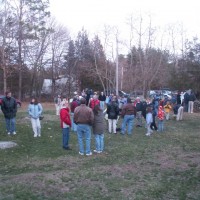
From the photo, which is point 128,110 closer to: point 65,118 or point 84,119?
point 65,118

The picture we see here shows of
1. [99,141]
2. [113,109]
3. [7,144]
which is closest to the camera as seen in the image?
[99,141]

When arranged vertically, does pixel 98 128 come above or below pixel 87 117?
below

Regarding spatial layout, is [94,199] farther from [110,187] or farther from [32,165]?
[32,165]

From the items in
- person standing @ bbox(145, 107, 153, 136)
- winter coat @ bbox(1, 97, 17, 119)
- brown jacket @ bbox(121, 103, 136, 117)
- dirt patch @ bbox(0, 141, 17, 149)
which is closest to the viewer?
dirt patch @ bbox(0, 141, 17, 149)

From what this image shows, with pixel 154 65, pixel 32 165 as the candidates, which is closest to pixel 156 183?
pixel 32 165

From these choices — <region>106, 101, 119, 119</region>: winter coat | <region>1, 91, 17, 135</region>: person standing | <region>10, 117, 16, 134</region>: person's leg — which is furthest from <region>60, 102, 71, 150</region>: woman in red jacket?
<region>106, 101, 119, 119</region>: winter coat

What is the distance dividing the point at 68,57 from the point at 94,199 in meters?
49.1

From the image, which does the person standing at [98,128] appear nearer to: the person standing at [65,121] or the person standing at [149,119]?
the person standing at [65,121]

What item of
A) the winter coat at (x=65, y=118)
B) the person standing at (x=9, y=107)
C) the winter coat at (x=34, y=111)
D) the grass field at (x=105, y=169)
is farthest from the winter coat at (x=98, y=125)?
the person standing at (x=9, y=107)

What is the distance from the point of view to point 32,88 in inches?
1965

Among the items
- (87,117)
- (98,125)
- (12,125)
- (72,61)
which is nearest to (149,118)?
(98,125)

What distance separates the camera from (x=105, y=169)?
9148mm

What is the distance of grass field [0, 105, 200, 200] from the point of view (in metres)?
7.21

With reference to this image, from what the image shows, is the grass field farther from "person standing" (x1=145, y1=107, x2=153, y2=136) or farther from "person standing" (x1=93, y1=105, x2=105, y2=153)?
"person standing" (x1=145, y1=107, x2=153, y2=136)
